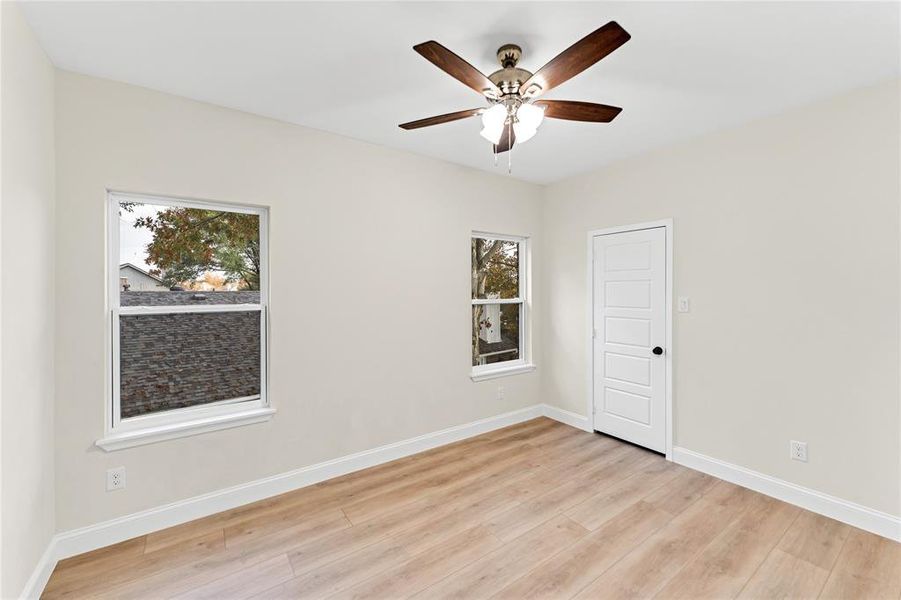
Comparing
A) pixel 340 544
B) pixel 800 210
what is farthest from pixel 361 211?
pixel 800 210

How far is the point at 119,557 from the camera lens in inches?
85.3

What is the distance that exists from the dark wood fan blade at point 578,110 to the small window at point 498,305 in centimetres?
202

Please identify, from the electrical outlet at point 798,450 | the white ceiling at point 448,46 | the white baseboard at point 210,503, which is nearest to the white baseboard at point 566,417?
the white baseboard at point 210,503

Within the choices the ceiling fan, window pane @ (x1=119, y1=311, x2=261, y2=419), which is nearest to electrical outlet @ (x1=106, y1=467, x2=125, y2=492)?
window pane @ (x1=119, y1=311, x2=261, y2=419)

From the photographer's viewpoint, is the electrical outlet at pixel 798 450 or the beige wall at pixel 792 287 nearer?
the beige wall at pixel 792 287

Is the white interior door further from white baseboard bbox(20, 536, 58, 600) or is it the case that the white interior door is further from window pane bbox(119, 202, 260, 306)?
white baseboard bbox(20, 536, 58, 600)

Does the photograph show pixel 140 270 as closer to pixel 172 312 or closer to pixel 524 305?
pixel 172 312

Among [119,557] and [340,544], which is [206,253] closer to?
[119,557]

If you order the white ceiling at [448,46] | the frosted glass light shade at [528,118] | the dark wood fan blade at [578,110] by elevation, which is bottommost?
the frosted glass light shade at [528,118]

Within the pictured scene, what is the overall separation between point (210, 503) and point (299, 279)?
1558 millimetres

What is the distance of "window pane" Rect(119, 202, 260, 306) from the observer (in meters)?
2.45

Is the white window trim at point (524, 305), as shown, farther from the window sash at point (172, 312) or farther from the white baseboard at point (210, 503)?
the window sash at point (172, 312)

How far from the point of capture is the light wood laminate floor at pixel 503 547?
195cm

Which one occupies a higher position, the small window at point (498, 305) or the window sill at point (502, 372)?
the small window at point (498, 305)
